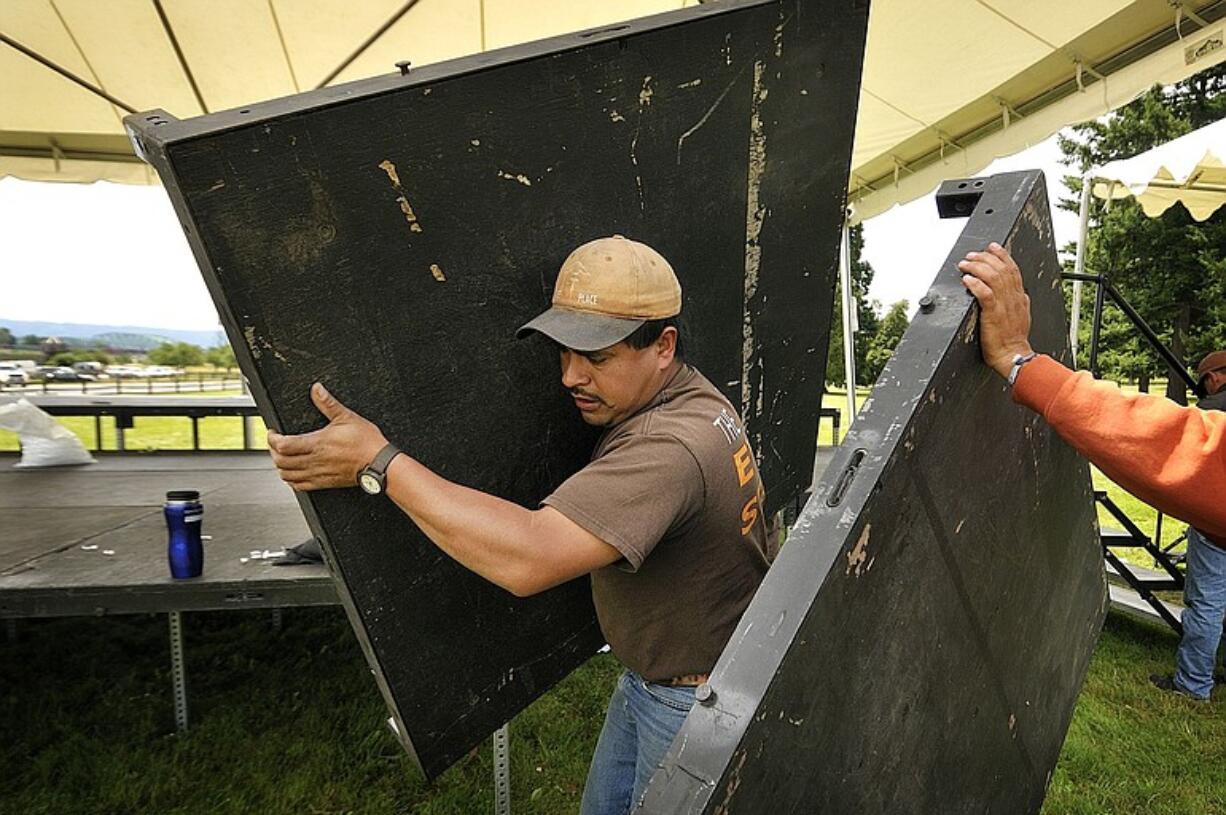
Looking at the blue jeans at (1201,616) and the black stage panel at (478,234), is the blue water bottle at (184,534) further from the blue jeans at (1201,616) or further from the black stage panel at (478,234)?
the blue jeans at (1201,616)

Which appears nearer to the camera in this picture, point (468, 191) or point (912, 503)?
point (912, 503)

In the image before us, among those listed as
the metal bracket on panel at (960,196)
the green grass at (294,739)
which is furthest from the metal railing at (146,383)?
the metal bracket on panel at (960,196)

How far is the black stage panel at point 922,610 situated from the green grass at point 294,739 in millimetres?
2020

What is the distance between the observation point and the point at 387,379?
123 cm

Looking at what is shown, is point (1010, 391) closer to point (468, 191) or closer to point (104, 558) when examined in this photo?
point (468, 191)

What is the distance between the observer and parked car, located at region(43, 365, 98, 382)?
2294 centimetres

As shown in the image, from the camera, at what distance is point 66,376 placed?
76.2 feet

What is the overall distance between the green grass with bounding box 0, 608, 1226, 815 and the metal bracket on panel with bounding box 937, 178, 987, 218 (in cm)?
244

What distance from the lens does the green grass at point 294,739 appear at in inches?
109

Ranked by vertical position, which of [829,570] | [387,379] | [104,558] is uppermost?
[387,379]

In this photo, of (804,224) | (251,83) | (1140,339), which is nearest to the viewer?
(804,224)

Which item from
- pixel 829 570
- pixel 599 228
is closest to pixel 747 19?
pixel 599 228

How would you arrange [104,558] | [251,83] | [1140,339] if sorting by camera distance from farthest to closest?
[1140,339] < [251,83] < [104,558]

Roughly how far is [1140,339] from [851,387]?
13.9 metres
